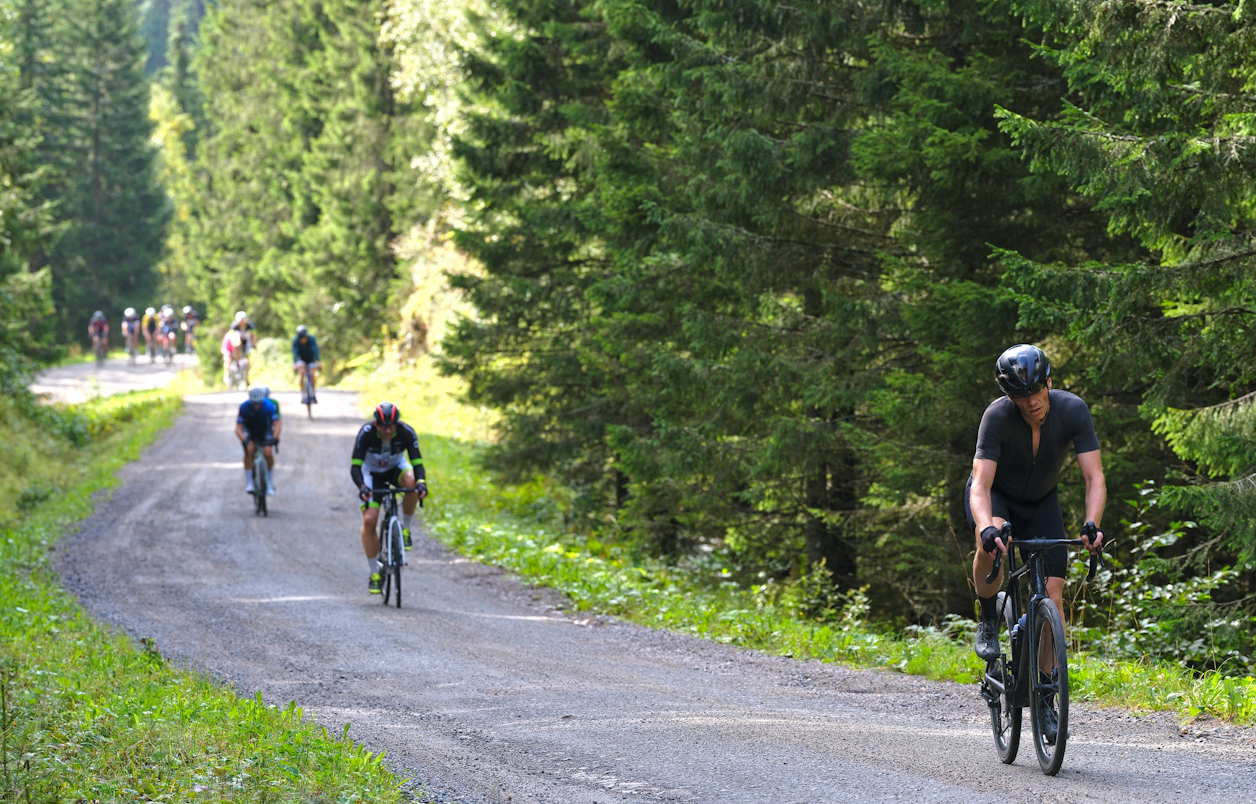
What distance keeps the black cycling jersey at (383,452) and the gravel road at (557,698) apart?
1.49m

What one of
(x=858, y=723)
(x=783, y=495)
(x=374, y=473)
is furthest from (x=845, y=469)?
(x=858, y=723)

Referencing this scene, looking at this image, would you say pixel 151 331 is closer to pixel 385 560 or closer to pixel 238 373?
pixel 238 373

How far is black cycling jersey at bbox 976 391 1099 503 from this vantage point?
5.66 meters

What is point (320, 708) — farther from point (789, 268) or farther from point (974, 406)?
point (789, 268)

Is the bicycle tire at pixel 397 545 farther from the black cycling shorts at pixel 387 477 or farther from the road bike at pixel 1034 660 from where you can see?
the road bike at pixel 1034 660

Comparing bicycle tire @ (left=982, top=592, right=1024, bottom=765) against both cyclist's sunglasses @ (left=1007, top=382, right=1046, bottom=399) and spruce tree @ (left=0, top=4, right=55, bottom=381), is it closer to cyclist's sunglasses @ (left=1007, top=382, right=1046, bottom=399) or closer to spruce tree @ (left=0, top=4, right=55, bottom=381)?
cyclist's sunglasses @ (left=1007, top=382, right=1046, bottom=399)

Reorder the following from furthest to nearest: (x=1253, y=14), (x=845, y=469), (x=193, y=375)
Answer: (x=193, y=375) < (x=845, y=469) < (x=1253, y=14)

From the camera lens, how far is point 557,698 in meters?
8.08

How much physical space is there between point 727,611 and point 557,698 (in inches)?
167

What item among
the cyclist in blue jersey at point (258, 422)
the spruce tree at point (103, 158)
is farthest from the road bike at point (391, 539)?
the spruce tree at point (103, 158)

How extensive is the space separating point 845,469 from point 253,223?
45.9 metres

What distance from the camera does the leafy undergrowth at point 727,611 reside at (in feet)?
24.3

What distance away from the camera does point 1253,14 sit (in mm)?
7871

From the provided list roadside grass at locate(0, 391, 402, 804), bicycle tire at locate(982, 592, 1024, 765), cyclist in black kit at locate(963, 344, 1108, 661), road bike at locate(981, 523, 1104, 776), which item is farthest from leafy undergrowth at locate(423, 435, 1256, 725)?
roadside grass at locate(0, 391, 402, 804)
